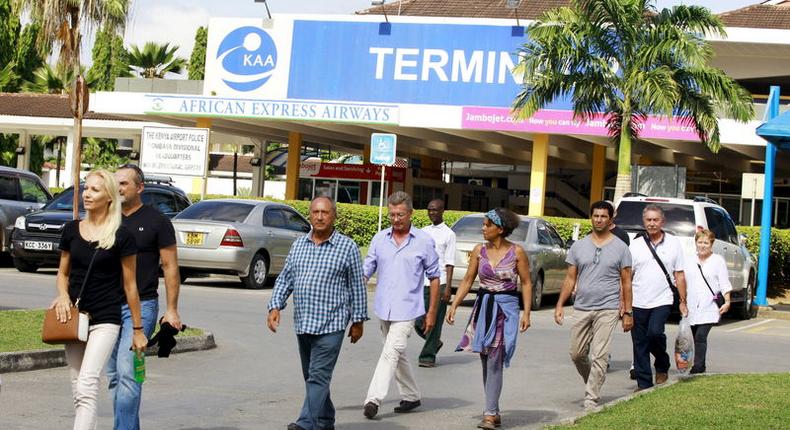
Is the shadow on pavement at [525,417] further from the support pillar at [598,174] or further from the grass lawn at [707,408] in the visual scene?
the support pillar at [598,174]

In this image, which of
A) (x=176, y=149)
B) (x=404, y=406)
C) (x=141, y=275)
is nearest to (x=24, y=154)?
(x=176, y=149)

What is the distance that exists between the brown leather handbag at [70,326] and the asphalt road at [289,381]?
188cm

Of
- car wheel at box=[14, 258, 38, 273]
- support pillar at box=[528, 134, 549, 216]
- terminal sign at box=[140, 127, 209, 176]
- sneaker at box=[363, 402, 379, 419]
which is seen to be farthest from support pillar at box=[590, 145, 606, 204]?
sneaker at box=[363, 402, 379, 419]

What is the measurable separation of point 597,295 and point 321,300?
3.00 m

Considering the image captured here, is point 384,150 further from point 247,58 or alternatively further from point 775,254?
point 247,58

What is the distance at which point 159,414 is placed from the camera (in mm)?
9609

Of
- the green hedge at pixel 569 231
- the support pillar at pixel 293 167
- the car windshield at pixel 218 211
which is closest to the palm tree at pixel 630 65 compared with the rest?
the green hedge at pixel 569 231

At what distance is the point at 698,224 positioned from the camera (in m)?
20.1

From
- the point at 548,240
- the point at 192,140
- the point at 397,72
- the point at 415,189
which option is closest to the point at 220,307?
the point at 548,240

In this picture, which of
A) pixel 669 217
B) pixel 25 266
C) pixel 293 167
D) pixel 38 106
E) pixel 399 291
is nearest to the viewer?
pixel 399 291

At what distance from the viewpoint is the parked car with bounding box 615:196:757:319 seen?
65.9 feet

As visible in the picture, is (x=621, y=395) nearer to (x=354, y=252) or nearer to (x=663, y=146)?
(x=354, y=252)

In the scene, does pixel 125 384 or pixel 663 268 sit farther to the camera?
pixel 663 268

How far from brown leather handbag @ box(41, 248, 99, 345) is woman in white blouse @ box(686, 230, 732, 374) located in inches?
299
